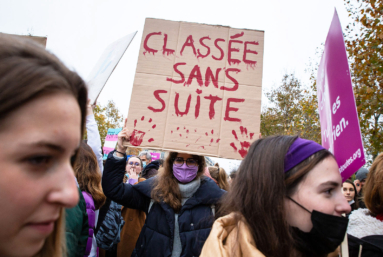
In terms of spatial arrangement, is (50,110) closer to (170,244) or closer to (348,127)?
(348,127)

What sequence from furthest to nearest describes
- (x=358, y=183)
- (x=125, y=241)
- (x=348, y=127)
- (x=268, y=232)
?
1. (x=358, y=183)
2. (x=125, y=241)
3. (x=348, y=127)
4. (x=268, y=232)

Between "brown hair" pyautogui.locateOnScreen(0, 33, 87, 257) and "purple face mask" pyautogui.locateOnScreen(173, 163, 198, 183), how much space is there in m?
1.99

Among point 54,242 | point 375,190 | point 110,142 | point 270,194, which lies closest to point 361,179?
point 375,190

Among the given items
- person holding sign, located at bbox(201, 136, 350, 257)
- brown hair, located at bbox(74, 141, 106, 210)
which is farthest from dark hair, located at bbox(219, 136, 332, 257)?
brown hair, located at bbox(74, 141, 106, 210)

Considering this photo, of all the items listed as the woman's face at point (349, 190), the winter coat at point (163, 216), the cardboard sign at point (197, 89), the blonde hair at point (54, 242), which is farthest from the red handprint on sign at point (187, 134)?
the woman's face at point (349, 190)

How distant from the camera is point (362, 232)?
2.01 metres

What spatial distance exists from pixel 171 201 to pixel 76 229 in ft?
3.14

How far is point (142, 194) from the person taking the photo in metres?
2.90

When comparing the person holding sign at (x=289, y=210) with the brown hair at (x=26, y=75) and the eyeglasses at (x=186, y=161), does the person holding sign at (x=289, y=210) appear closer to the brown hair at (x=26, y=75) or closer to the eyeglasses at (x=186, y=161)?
the brown hair at (x=26, y=75)

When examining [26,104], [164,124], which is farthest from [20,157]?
[164,124]

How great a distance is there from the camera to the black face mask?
4.73 feet

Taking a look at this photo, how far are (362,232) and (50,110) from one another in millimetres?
2179

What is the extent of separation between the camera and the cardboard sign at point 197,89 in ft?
8.41

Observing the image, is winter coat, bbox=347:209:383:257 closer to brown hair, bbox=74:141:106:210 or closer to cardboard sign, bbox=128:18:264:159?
cardboard sign, bbox=128:18:264:159
